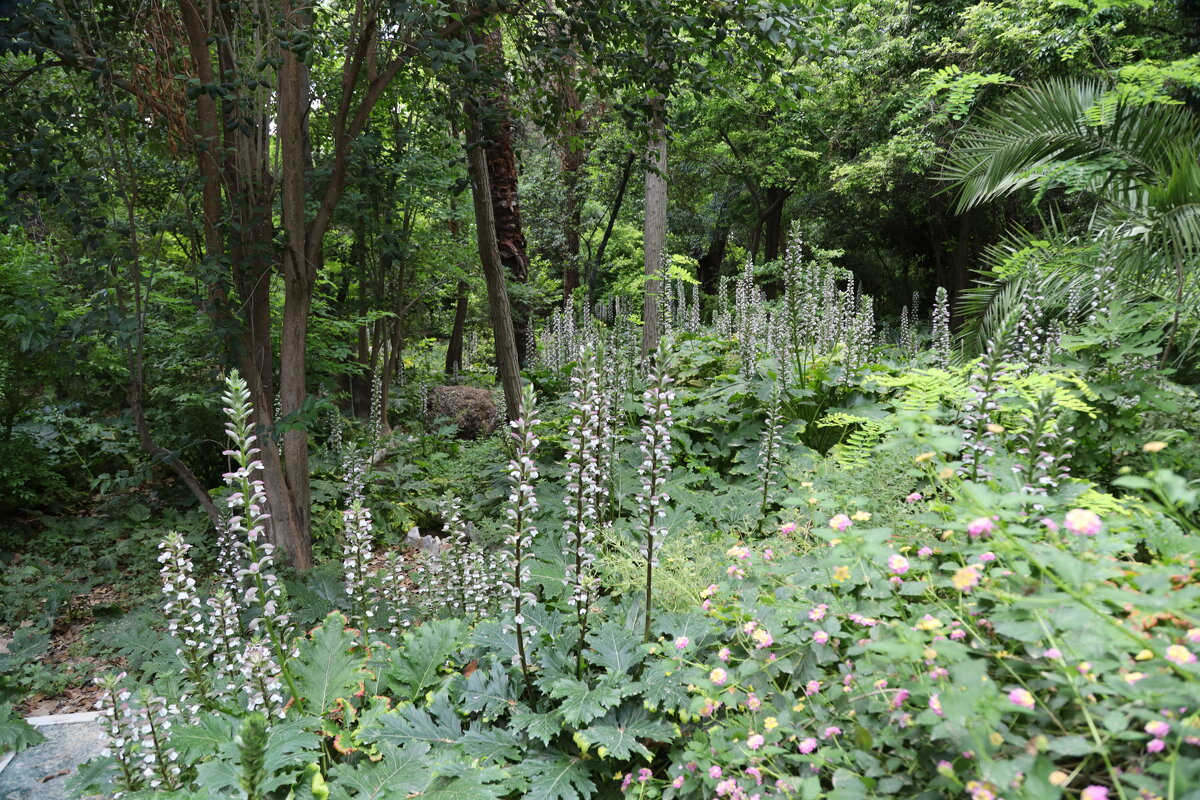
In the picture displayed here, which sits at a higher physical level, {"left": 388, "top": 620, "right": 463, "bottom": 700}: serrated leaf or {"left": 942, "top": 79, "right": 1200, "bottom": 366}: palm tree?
{"left": 942, "top": 79, "right": 1200, "bottom": 366}: palm tree

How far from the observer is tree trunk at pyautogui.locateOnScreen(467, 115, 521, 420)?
18.3ft

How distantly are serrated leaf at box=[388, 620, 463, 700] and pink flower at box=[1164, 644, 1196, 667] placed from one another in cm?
235

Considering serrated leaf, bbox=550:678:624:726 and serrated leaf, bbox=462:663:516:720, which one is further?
serrated leaf, bbox=462:663:516:720

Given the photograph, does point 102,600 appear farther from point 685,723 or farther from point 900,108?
point 900,108

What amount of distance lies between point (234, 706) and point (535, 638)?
46.9 inches

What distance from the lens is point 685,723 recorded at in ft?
7.26

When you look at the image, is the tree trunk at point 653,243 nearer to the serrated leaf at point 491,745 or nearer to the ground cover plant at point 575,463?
the ground cover plant at point 575,463

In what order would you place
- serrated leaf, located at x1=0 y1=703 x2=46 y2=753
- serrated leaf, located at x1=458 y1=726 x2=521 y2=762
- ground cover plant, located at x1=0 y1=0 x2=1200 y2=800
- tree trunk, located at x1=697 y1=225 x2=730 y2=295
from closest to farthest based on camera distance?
ground cover plant, located at x1=0 y1=0 x2=1200 y2=800 < serrated leaf, located at x1=458 y1=726 x2=521 y2=762 < serrated leaf, located at x1=0 y1=703 x2=46 y2=753 < tree trunk, located at x1=697 y1=225 x2=730 y2=295

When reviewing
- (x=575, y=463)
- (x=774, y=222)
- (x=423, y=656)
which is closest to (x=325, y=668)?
(x=423, y=656)

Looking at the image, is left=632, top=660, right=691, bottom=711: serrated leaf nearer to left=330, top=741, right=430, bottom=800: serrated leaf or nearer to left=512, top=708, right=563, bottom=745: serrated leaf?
left=512, top=708, right=563, bottom=745: serrated leaf

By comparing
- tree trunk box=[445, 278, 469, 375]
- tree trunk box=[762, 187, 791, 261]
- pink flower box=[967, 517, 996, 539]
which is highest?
tree trunk box=[762, 187, 791, 261]

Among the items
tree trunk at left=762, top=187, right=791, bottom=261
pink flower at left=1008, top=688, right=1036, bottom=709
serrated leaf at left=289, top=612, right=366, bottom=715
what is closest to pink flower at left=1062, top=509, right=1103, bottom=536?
pink flower at left=1008, top=688, right=1036, bottom=709

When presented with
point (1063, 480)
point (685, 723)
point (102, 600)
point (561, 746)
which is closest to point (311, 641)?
point (561, 746)

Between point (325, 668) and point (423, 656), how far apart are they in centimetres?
39
